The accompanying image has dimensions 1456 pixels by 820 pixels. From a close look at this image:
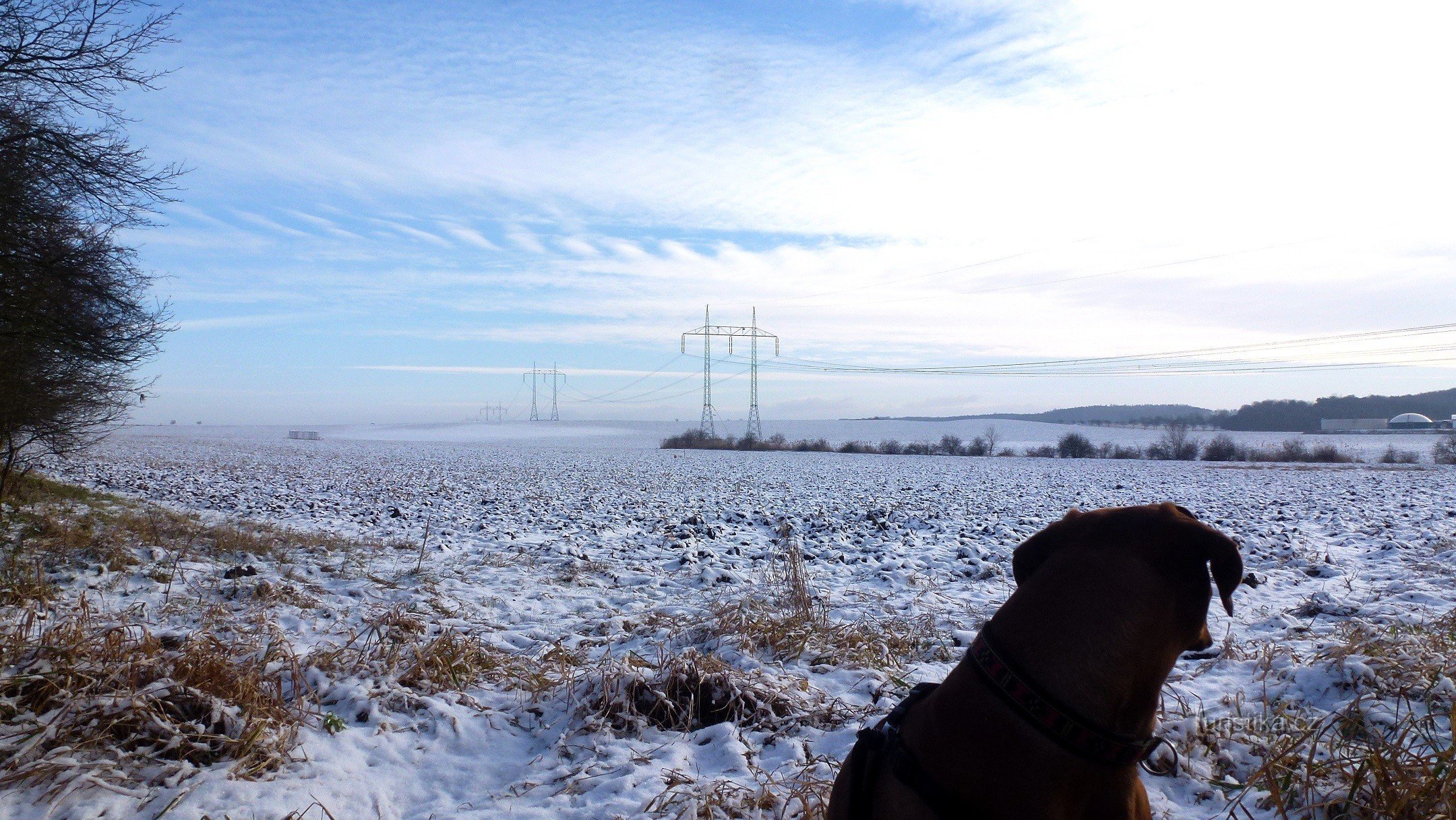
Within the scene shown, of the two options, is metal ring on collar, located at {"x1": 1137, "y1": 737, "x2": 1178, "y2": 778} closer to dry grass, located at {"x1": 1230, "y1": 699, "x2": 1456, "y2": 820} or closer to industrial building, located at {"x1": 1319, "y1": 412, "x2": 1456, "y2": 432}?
dry grass, located at {"x1": 1230, "y1": 699, "x2": 1456, "y2": 820}

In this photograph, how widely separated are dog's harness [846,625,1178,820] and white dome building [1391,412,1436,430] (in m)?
92.9

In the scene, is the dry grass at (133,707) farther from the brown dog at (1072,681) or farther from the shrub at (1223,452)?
the shrub at (1223,452)

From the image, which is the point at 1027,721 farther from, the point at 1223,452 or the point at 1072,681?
the point at 1223,452

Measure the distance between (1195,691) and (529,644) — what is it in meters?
4.64

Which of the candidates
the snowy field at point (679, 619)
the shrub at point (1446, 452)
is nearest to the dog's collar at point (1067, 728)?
the snowy field at point (679, 619)

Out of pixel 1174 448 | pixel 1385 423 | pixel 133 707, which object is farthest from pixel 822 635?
pixel 1385 423

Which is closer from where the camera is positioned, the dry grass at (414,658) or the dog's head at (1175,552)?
the dog's head at (1175,552)

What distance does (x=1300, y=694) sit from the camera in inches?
174

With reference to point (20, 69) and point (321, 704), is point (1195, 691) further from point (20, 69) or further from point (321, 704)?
point (20, 69)

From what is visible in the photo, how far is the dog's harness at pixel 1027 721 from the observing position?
193cm

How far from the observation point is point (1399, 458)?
3647cm

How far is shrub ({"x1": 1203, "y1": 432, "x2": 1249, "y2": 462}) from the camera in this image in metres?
40.1

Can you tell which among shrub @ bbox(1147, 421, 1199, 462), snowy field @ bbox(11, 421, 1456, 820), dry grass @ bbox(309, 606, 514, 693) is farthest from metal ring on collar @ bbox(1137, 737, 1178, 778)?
shrub @ bbox(1147, 421, 1199, 462)

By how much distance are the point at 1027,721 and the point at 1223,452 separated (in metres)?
46.7
